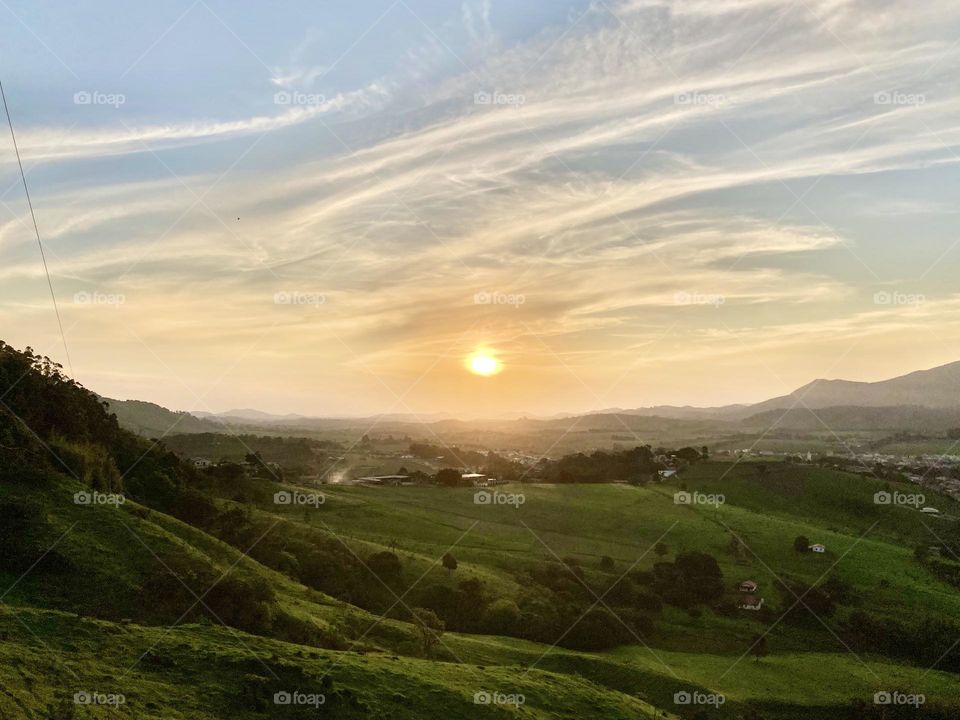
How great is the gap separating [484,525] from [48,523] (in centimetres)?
7282

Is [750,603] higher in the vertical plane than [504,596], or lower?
lower

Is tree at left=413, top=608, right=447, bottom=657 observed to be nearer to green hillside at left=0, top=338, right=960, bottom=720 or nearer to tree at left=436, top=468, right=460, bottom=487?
green hillside at left=0, top=338, right=960, bottom=720

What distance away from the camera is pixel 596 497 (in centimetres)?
12456

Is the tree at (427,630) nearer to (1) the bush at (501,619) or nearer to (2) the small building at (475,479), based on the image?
(1) the bush at (501,619)

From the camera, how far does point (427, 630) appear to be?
42062 mm

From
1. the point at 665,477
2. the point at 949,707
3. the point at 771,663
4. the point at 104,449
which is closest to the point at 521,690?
the point at 104,449

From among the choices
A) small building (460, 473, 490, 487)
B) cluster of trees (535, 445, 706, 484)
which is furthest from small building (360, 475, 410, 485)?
cluster of trees (535, 445, 706, 484)

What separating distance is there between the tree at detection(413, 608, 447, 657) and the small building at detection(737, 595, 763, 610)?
48279mm

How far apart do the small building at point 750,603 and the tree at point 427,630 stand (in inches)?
1901

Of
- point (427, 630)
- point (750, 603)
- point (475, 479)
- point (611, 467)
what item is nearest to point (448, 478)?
point (475, 479)

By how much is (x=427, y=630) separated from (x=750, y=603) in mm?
55096

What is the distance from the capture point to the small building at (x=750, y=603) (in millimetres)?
80875

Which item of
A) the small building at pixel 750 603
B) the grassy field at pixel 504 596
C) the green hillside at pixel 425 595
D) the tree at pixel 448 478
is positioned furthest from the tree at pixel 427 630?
the tree at pixel 448 478

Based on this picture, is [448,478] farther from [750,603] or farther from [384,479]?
[750,603]
